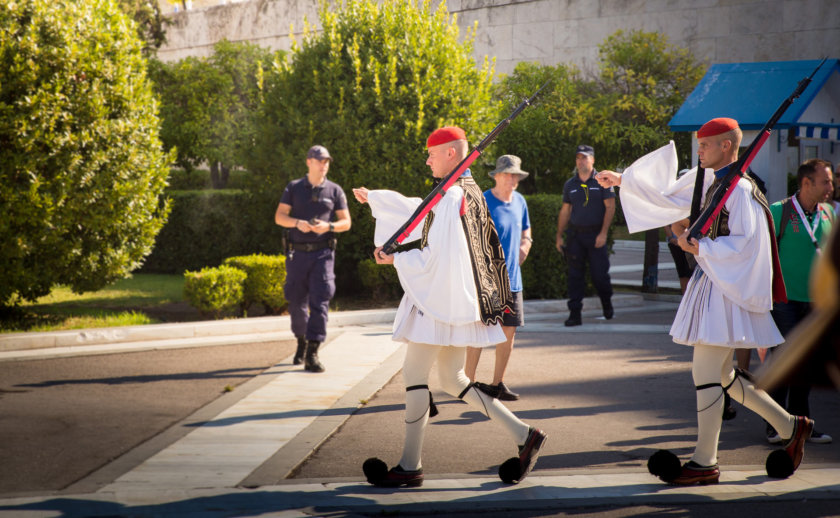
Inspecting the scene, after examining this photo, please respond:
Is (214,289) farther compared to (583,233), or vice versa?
(583,233)

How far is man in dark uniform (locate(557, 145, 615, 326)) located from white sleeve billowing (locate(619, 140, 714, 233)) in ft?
19.0

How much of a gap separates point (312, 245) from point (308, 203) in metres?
0.42

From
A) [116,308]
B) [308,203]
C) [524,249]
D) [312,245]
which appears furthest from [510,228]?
[116,308]

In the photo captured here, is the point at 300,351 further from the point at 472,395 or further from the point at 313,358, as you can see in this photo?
the point at 472,395

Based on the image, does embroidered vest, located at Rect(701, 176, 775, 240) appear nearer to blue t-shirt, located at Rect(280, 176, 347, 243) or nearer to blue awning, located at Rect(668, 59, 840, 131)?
blue t-shirt, located at Rect(280, 176, 347, 243)

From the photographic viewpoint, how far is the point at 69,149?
10.9 meters

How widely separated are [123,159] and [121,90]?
2.80 ft

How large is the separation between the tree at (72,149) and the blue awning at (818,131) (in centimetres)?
954

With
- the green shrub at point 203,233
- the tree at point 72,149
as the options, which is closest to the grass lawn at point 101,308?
the tree at point 72,149

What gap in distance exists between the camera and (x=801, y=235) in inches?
250

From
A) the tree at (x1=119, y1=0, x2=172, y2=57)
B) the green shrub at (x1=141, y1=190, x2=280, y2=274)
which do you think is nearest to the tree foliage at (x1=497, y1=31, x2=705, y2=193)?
the green shrub at (x1=141, y1=190, x2=280, y2=274)

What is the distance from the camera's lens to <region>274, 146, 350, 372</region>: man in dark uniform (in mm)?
8477

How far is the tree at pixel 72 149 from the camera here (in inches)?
411

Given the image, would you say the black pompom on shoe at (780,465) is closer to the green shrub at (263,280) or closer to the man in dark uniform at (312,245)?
the man in dark uniform at (312,245)
